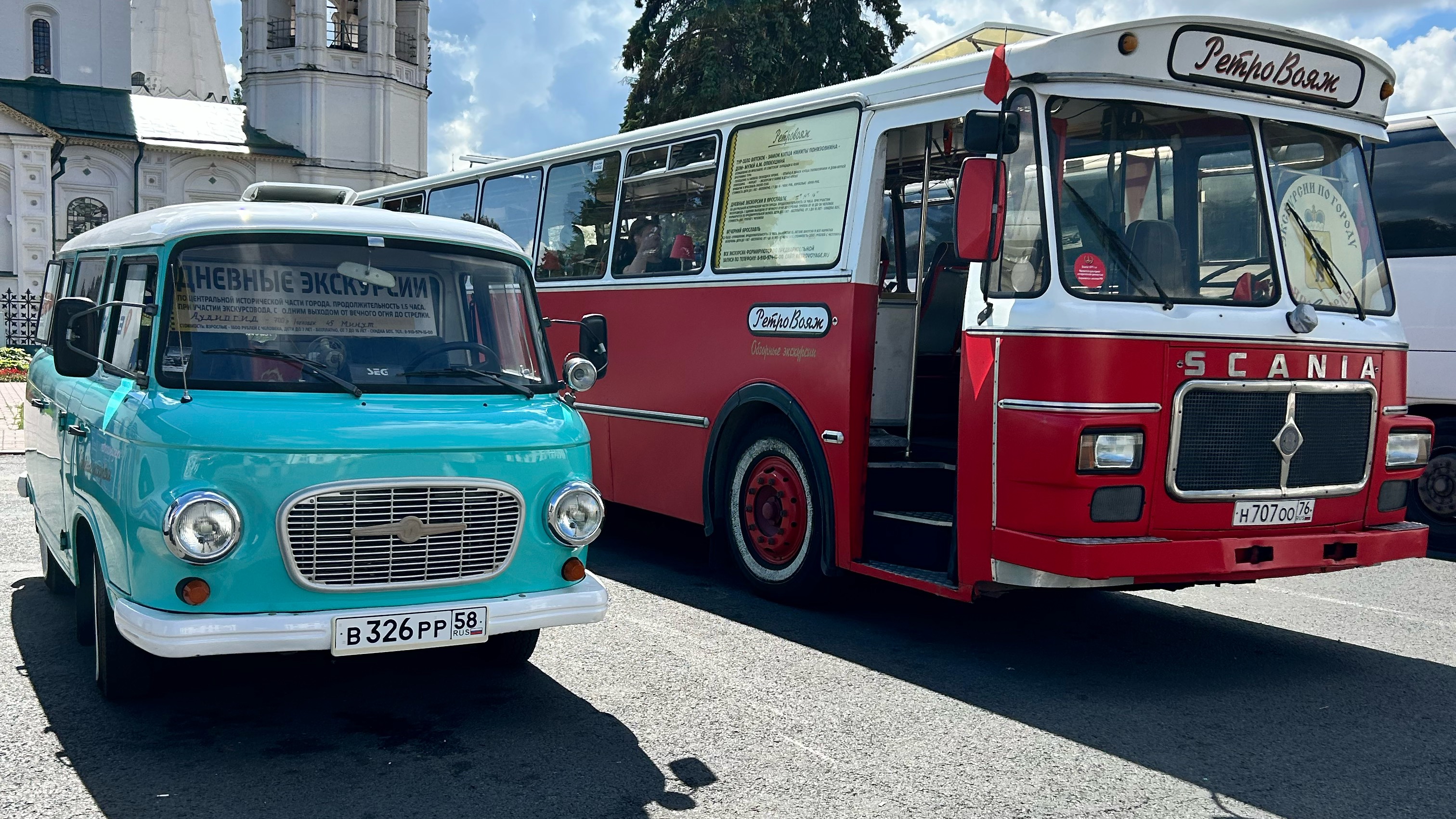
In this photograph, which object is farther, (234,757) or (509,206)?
(509,206)

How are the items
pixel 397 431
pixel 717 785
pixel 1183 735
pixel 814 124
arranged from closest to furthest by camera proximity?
pixel 717 785
pixel 397 431
pixel 1183 735
pixel 814 124

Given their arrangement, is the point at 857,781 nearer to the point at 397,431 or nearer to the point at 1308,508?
the point at 397,431

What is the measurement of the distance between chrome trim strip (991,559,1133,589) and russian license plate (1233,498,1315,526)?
25.0 inches

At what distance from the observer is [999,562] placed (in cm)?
647

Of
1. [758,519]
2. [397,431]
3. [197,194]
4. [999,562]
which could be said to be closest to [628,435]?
[758,519]

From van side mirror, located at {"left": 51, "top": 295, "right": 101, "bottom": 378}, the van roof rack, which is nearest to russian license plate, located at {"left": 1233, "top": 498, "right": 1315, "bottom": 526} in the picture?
van side mirror, located at {"left": 51, "top": 295, "right": 101, "bottom": 378}

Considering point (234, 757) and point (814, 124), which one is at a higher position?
point (814, 124)

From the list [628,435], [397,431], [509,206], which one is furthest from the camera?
[509,206]

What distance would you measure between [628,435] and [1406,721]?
5586mm

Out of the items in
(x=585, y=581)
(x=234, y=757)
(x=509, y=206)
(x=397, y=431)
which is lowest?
(x=234, y=757)

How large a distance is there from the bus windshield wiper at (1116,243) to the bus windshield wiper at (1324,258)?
1.08m

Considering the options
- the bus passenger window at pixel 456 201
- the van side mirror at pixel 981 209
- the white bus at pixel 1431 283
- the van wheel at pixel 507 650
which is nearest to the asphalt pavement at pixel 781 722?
the van wheel at pixel 507 650

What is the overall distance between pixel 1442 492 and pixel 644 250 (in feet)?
23.2

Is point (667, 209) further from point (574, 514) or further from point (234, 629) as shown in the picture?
point (234, 629)
